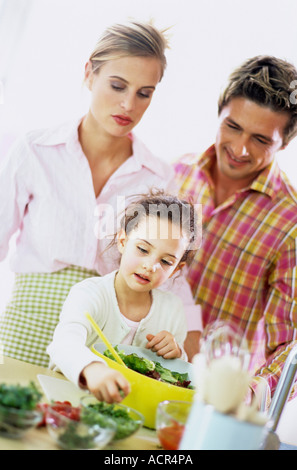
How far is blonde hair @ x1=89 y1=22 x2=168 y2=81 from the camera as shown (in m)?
1.20

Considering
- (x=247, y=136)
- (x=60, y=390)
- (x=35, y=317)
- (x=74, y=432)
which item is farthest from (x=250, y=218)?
(x=74, y=432)

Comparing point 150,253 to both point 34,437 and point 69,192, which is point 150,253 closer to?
point 69,192

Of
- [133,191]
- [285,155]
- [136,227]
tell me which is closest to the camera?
[136,227]

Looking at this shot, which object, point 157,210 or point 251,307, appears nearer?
point 157,210

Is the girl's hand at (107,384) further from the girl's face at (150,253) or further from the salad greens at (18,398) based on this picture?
the girl's face at (150,253)

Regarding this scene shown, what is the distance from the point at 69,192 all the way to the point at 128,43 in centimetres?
35

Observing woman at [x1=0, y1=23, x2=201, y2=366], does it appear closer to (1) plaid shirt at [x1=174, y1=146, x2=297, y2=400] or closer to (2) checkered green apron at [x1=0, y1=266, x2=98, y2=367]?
(2) checkered green apron at [x1=0, y1=266, x2=98, y2=367]

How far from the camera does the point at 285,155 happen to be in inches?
63.7

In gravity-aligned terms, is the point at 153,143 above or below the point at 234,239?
above

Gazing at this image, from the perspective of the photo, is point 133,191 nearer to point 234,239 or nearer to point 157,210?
point 157,210

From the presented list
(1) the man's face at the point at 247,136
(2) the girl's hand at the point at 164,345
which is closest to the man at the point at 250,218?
(1) the man's face at the point at 247,136
